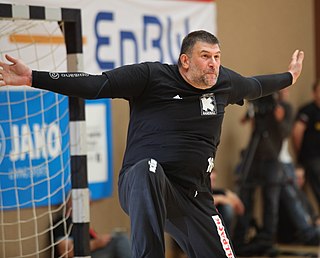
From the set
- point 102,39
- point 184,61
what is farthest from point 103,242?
point 184,61

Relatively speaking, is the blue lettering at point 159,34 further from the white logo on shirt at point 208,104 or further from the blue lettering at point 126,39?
the white logo on shirt at point 208,104

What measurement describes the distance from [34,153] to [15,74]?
2613mm

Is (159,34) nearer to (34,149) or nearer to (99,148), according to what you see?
(99,148)

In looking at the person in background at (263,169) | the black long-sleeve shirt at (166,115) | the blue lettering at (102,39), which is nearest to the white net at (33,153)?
the blue lettering at (102,39)

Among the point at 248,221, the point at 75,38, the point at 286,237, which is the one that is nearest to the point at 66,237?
the point at 75,38

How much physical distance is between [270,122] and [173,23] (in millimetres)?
1920

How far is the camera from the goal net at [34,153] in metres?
7.00

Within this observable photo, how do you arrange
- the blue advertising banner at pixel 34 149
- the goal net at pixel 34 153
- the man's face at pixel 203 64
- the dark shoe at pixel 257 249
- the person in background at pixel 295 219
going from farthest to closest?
the person in background at pixel 295 219 < the dark shoe at pixel 257 249 < the blue advertising banner at pixel 34 149 < the goal net at pixel 34 153 < the man's face at pixel 203 64

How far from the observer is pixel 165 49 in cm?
909

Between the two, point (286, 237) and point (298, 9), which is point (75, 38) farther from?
point (298, 9)

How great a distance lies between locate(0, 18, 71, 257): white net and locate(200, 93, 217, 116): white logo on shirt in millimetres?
1869

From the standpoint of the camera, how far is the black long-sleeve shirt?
513cm

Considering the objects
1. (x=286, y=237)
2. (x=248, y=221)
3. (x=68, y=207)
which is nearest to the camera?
(x=68, y=207)

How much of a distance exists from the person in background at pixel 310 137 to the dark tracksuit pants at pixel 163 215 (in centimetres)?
610
